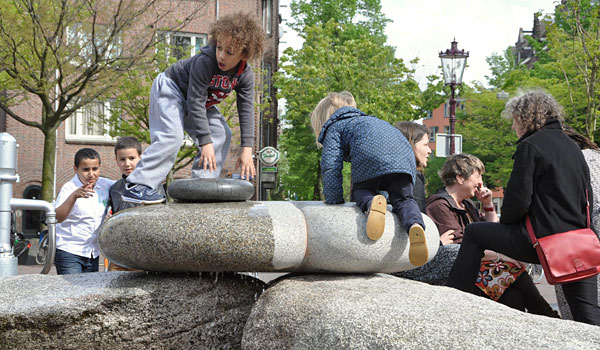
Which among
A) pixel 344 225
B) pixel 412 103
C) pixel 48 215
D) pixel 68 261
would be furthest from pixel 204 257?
pixel 412 103

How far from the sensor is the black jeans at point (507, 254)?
3896 millimetres

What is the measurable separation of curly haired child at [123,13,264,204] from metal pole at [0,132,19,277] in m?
1.26

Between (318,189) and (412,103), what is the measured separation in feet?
21.8

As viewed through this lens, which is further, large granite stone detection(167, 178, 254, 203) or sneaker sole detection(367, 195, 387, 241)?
large granite stone detection(167, 178, 254, 203)

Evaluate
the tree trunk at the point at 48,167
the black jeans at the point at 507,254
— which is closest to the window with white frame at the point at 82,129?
the tree trunk at the point at 48,167

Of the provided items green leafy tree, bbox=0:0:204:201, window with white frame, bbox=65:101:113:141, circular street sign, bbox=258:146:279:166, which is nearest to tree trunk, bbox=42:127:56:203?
green leafy tree, bbox=0:0:204:201

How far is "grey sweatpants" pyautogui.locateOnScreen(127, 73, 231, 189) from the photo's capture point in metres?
4.43

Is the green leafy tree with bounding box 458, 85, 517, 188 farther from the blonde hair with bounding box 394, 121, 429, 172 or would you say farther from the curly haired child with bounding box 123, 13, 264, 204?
the curly haired child with bounding box 123, 13, 264, 204

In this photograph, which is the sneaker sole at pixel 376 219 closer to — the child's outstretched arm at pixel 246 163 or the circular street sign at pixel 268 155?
the child's outstretched arm at pixel 246 163

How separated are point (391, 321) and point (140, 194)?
2.24 metres

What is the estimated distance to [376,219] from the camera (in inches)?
144

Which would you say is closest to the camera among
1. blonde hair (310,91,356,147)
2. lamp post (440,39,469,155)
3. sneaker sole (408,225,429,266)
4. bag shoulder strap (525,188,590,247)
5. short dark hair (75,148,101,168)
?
sneaker sole (408,225,429,266)

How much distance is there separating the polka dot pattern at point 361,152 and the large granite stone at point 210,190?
0.57 m

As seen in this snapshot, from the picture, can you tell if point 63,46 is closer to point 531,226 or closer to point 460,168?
point 460,168
